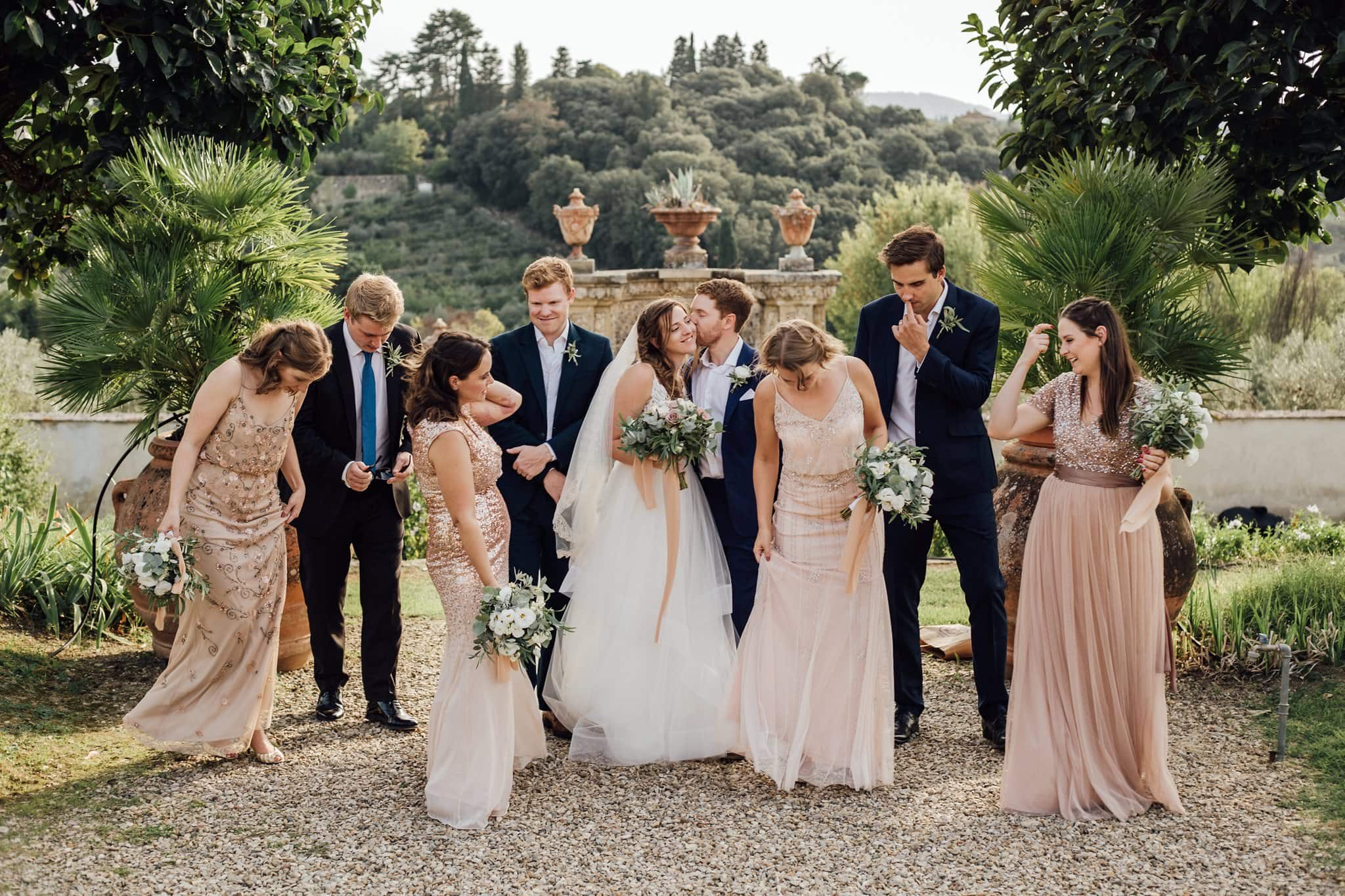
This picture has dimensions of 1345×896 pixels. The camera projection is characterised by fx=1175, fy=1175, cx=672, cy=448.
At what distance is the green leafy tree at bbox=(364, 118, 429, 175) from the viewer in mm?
52750

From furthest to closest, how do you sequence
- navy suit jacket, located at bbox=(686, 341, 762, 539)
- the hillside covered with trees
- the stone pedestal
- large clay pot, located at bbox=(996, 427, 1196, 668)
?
the hillside covered with trees
the stone pedestal
large clay pot, located at bbox=(996, 427, 1196, 668)
navy suit jacket, located at bbox=(686, 341, 762, 539)

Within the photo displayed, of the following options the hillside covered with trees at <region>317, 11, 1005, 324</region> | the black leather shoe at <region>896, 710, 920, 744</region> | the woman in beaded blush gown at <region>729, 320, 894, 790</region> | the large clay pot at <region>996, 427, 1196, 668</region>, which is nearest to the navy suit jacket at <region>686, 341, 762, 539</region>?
the woman in beaded blush gown at <region>729, 320, 894, 790</region>

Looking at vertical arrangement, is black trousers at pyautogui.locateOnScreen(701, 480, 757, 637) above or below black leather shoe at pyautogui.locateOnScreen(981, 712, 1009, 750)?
above

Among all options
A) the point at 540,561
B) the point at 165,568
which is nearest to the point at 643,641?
the point at 540,561

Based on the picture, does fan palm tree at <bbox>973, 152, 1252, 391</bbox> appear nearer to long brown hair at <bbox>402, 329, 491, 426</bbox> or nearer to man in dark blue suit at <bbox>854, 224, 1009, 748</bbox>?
man in dark blue suit at <bbox>854, 224, 1009, 748</bbox>

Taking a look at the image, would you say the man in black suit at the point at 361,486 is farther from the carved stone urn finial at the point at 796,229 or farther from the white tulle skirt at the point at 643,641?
the carved stone urn finial at the point at 796,229

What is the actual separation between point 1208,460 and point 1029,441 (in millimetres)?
7908

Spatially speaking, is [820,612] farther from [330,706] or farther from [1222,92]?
[1222,92]

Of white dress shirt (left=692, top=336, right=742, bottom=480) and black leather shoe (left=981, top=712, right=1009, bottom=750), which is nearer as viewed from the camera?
black leather shoe (left=981, top=712, right=1009, bottom=750)

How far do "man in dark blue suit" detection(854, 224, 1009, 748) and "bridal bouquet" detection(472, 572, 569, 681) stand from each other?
1586 mm

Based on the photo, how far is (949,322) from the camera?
4.98 meters

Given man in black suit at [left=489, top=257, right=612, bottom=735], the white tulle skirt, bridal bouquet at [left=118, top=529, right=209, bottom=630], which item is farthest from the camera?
man in black suit at [left=489, top=257, right=612, bottom=735]

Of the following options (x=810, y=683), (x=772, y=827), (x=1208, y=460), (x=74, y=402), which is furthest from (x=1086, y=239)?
(x=1208, y=460)

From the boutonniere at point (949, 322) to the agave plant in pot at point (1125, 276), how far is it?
0.99 metres
